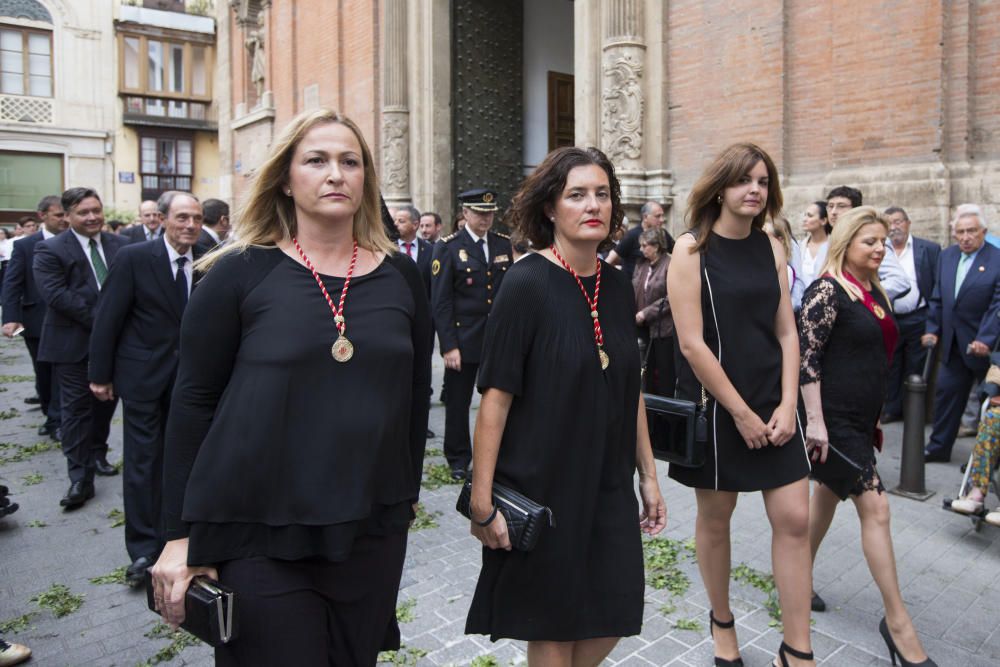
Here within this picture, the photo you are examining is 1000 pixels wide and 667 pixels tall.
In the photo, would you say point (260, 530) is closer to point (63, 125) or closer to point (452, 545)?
point (452, 545)

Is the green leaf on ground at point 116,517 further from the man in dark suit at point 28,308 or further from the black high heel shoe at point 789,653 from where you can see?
the black high heel shoe at point 789,653

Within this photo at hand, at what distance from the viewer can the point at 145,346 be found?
181 inches

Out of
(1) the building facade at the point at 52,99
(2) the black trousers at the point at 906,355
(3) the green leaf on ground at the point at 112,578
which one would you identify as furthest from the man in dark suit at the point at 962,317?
(1) the building facade at the point at 52,99

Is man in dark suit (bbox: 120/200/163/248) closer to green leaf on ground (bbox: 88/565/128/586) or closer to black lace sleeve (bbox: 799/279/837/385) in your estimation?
green leaf on ground (bbox: 88/565/128/586)

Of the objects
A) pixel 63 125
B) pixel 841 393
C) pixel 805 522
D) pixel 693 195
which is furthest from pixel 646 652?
pixel 63 125

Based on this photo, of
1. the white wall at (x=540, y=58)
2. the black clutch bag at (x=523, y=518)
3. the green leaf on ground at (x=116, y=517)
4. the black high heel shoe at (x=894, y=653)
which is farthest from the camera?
the white wall at (x=540, y=58)

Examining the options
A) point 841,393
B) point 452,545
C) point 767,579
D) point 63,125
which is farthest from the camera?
point 63,125

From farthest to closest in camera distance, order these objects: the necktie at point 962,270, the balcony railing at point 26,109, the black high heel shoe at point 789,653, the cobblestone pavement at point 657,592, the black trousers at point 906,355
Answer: the balcony railing at point 26,109 < the black trousers at point 906,355 < the necktie at point 962,270 < the cobblestone pavement at point 657,592 < the black high heel shoe at point 789,653

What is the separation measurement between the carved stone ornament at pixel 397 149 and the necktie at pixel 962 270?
34.1 feet

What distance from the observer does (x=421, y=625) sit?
13.0 feet

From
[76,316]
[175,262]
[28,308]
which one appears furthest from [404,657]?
[28,308]

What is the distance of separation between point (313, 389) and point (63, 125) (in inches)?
1439

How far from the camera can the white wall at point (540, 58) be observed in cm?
1614

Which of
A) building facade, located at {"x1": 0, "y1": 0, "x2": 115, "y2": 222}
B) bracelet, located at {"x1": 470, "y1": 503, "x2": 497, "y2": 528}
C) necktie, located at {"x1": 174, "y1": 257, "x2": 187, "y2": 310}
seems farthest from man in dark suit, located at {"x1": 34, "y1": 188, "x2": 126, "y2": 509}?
building facade, located at {"x1": 0, "y1": 0, "x2": 115, "y2": 222}
